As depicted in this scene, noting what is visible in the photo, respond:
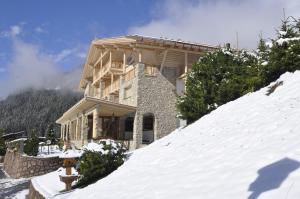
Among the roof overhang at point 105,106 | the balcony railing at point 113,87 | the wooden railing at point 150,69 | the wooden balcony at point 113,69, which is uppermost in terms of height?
the wooden balcony at point 113,69

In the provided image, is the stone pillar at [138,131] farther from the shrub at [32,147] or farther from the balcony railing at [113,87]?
the shrub at [32,147]

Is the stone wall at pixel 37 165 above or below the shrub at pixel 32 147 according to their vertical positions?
below

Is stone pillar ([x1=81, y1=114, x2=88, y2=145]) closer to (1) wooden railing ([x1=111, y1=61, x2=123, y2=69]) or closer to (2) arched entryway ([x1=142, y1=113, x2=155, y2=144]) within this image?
(2) arched entryway ([x1=142, y1=113, x2=155, y2=144])

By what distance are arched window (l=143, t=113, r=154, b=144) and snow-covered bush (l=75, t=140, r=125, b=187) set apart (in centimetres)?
1204

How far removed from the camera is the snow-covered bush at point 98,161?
1320 centimetres

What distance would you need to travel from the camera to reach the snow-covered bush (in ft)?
43.3

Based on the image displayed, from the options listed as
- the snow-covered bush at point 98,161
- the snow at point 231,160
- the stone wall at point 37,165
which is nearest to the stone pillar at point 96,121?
the stone wall at point 37,165

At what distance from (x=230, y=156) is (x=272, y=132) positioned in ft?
4.07

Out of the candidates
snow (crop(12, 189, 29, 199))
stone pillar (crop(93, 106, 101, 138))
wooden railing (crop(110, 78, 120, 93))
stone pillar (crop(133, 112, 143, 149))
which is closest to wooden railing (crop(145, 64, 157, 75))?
stone pillar (crop(133, 112, 143, 149))

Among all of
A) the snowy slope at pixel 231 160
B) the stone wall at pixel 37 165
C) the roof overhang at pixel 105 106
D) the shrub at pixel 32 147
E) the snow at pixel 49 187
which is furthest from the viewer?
the shrub at pixel 32 147

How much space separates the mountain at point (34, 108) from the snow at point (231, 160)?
199 ft

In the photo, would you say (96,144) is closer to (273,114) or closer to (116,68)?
(273,114)

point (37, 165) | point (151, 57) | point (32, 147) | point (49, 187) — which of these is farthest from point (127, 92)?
point (49, 187)

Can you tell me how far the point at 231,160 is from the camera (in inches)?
317
